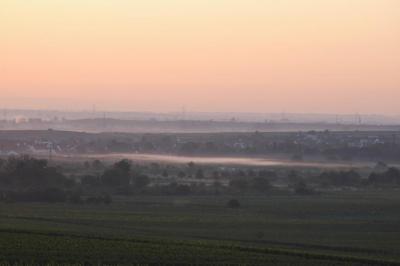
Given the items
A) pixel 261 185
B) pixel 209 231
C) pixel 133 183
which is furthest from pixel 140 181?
pixel 209 231

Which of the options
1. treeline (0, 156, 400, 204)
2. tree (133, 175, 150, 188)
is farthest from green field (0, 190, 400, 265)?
tree (133, 175, 150, 188)

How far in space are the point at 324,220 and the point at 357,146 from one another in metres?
87.4

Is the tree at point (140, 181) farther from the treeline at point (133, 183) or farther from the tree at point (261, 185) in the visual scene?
the tree at point (261, 185)

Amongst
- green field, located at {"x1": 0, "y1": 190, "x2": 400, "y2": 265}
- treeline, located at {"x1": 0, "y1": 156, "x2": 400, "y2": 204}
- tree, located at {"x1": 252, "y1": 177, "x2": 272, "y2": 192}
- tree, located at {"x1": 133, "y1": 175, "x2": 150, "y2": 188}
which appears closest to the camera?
green field, located at {"x1": 0, "y1": 190, "x2": 400, "y2": 265}

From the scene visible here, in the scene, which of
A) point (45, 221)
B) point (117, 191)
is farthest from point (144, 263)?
point (117, 191)

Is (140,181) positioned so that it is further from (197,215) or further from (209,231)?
(209,231)

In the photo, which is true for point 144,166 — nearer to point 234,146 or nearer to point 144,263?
point 234,146

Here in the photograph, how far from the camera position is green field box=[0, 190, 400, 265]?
26.9 metres

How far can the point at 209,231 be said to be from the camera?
38750 millimetres

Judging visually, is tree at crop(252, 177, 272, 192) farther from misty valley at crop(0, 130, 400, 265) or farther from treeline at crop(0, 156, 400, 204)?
misty valley at crop(0, 130, 400, 265)

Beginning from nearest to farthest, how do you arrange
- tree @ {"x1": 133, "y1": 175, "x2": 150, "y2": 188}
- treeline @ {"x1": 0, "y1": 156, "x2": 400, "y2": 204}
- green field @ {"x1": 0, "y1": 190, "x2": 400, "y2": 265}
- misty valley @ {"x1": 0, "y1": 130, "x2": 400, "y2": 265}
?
green field @ {"x1": 0, "y1": 190, "x2": 400, "y2": 265}, misty valley @ {"x1": 0, "y1": 130, "x2": 400, "y2": 265}, treeline @ {"x1": 0, "y1": 156, "x2": 400, "y2": 204}, tree @ {"x1": 133, "y1": 175, "x2": 150, "y2": 188}

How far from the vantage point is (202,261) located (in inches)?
1027

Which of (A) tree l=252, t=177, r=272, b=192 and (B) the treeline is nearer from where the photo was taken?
(B) the treeline

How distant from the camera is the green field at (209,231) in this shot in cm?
2686
